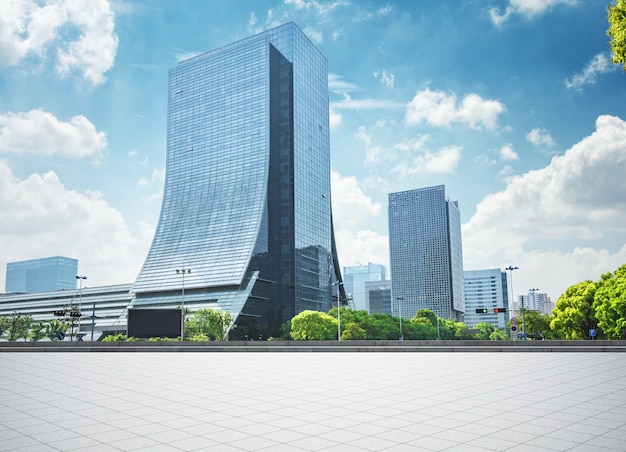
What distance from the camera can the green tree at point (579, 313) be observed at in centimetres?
6450

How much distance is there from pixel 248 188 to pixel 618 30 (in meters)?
93.0

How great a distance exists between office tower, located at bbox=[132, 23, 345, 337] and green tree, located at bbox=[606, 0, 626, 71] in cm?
8619

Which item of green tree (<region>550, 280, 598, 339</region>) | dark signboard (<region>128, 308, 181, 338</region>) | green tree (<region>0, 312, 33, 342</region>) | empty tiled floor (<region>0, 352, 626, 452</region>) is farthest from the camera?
green tree (<region>0, 312, 33, 342</region>)

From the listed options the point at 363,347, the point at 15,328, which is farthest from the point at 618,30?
the point at 15,328

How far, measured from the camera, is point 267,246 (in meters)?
110

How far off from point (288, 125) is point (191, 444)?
116934 millimetres

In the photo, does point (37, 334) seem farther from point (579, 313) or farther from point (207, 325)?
point (579, 313)

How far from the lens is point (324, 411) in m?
10.1

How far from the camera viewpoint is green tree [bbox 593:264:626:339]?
51406 mm

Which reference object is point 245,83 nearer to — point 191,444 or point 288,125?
point 288,125

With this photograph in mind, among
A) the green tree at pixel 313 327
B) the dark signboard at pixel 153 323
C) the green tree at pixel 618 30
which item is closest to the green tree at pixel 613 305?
the green tree at pixel 313 327

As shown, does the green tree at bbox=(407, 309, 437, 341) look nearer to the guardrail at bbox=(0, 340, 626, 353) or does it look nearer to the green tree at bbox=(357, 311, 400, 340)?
the green tree at bbox=(357, 311, 400, 340)

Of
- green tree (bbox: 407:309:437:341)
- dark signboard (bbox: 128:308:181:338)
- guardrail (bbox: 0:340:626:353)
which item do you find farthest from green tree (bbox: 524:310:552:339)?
dark signboard (bbox: 128:308:181:338)

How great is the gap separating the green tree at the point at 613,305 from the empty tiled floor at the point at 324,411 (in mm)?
40387
